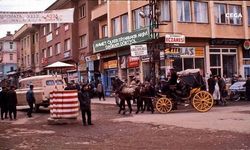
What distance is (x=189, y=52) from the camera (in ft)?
109

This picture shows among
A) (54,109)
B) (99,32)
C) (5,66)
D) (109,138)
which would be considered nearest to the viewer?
(109,138)

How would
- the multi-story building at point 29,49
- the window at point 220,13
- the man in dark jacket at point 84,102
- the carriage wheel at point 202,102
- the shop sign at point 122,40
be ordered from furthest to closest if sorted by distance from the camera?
Result: the multi-story building at point 29,49, the window at point 220,13, the shop sign at point 122,40, the carriage wheel at point 202,102, the man in dark jacket at point 84,102

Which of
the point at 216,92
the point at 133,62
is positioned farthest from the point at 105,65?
the point at 216,92

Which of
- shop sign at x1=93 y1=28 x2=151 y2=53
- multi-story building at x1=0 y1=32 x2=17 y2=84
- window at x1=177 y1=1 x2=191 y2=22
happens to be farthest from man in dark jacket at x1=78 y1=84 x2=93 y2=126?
multi-story building at x1=0 y1=32 x2=17 y2=84

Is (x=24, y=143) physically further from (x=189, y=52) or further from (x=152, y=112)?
(x=189, y=52)

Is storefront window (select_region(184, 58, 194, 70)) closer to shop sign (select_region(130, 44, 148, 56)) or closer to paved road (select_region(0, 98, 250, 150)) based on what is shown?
shop sign (select_region(130, 44, 148, 56))

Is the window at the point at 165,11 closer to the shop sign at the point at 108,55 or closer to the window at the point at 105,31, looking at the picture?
the shop sign at the point at 108,55

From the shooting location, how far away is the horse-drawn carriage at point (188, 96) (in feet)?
66.6

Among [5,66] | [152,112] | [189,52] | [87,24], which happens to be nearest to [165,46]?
[189,52]

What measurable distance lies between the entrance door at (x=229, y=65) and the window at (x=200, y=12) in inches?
136

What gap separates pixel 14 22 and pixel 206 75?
55.9ft

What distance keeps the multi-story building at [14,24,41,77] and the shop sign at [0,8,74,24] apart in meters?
44.2

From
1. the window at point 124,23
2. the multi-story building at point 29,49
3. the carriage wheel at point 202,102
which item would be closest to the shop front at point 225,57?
the window at point 124,23

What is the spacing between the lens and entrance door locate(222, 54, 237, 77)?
3559cm
